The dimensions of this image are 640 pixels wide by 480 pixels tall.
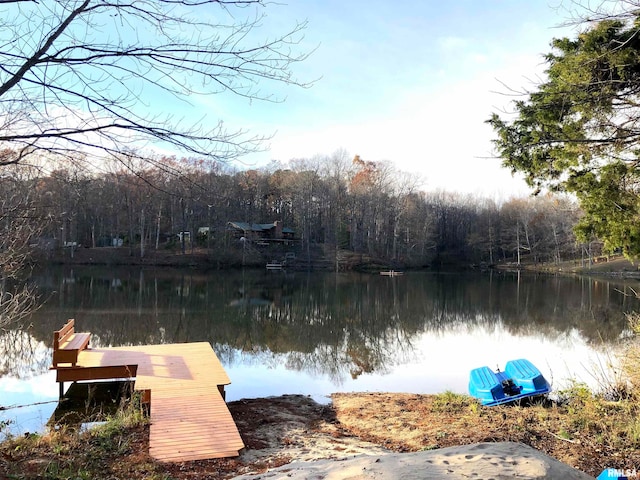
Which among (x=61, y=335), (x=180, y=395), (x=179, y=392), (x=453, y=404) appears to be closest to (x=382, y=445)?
(x=453, y=404)

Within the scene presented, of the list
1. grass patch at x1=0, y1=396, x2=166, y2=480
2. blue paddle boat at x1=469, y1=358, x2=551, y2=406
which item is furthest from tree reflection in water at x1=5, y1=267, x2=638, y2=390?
grass patch at x1=0, y1=396, x2=166, y2=480

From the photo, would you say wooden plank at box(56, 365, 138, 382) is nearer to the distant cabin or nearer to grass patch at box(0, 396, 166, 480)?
grass patch at box(0, 396, 166, 480)

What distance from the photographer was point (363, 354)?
1436 centimetres

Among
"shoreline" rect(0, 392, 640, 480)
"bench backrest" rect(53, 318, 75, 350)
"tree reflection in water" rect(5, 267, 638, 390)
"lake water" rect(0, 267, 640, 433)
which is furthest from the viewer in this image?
"tree reflection in water" rect(5, 267, 638, 390)

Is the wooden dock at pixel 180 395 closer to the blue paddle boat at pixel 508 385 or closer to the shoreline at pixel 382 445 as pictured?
the shoreline at pixel 382 445

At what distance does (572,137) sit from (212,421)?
704 cm

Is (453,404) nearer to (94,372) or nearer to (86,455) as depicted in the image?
A: (86,455)

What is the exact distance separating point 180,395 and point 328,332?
33.8 feet

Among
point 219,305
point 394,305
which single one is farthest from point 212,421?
point 394,305

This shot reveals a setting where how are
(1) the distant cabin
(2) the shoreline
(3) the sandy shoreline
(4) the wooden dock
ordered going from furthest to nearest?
(1) the distant cabin, (4) the wooden dock, (2) the shoreline, (3) the sandy shoreline

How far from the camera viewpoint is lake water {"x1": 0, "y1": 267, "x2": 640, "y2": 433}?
1092cm

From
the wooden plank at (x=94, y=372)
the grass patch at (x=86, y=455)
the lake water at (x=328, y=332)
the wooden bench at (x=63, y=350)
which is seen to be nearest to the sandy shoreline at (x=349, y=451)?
the grass patch at (x=86, y=455)

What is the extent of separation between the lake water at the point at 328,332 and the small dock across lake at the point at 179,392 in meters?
0.98

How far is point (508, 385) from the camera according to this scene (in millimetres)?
8664
